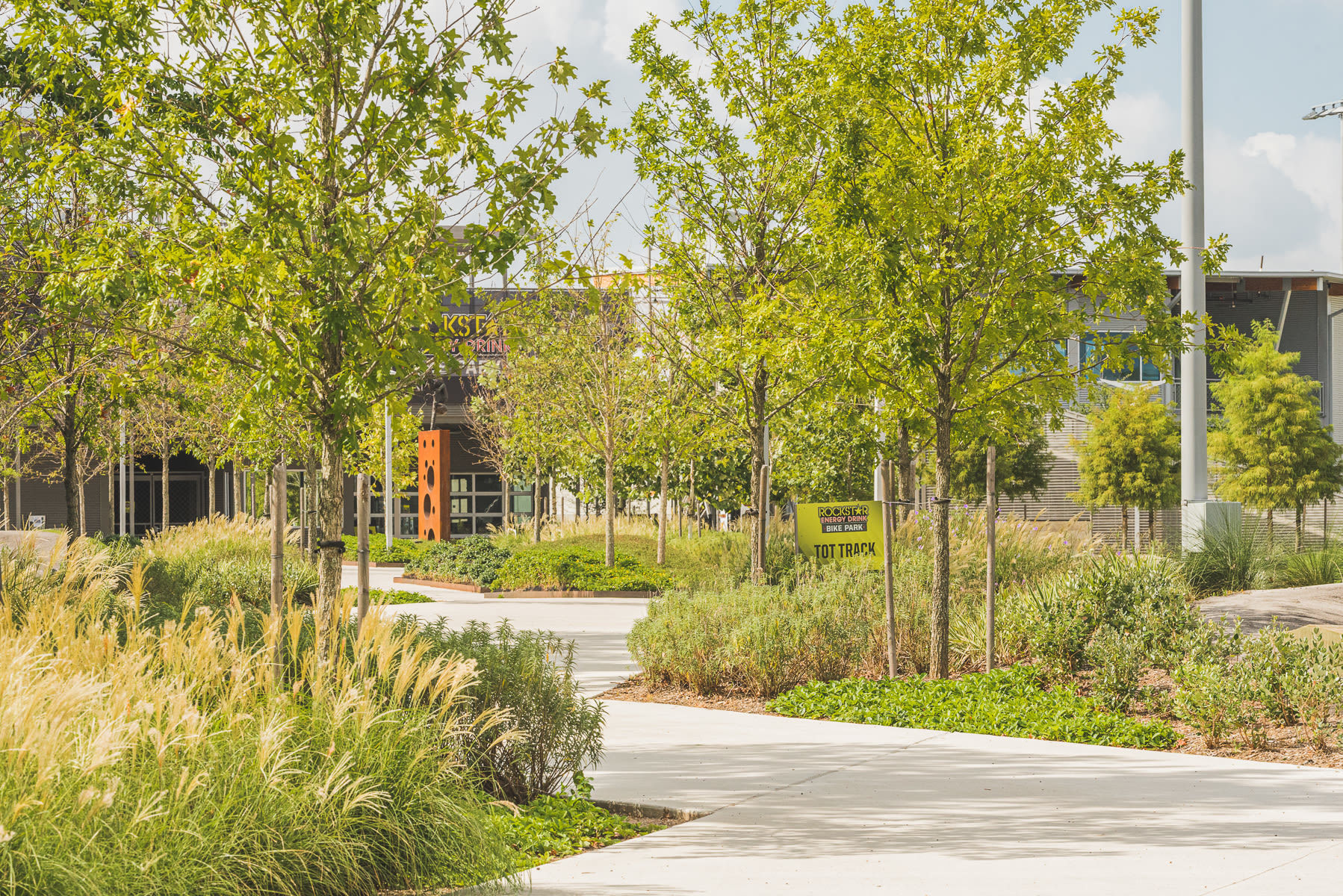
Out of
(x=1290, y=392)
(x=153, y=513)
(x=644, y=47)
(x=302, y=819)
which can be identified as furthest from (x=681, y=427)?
(x=153, y=513)

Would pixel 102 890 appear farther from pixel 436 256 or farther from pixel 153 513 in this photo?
pixel 153 513

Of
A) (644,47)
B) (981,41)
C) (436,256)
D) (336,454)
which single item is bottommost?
(336,454)

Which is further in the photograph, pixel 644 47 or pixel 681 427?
pixel 681 427

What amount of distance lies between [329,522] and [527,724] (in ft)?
5.75

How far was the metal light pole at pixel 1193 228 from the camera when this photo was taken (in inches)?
563

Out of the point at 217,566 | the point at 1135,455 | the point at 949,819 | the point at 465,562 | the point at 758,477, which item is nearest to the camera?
the point at 949,819

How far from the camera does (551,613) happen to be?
18578 mm

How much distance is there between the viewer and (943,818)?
20.1ft

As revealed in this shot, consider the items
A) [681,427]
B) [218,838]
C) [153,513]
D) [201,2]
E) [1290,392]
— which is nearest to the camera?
[218,838]

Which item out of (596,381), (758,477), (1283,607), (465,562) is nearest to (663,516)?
(596,381)

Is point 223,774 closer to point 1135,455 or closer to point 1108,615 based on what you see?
point 1108,615

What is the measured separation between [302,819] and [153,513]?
145ft

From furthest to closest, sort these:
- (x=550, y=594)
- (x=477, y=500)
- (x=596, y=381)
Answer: (x=477, y=500) < (x=596, y=381) < (x=550, y=594)

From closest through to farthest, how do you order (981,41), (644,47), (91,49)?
A: (91,49) < (981,41) < (644,47)
